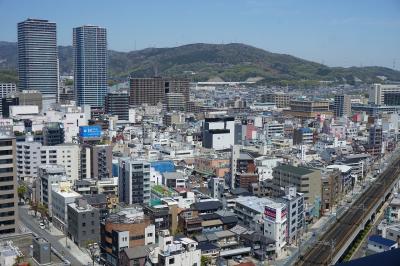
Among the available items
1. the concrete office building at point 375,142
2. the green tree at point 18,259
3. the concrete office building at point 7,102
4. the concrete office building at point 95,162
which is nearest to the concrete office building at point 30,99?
the concrete office building at point 7,102

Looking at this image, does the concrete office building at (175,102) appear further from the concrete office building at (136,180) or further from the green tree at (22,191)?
the concrete office building at (136,180)

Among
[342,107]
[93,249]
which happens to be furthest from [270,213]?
[342,107]

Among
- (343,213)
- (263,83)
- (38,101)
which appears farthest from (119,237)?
(263,83)

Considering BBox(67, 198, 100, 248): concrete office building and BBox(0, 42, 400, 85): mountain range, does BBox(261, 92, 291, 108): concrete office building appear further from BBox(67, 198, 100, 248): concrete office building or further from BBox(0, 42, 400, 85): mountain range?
BBox(67, 198, 100, 248): concrete office building

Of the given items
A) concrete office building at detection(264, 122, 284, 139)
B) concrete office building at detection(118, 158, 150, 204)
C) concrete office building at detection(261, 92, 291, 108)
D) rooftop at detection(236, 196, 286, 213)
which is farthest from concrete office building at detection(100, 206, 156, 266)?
concrete office building at detection(261, 92, 291, 108)

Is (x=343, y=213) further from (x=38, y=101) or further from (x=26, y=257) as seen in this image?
(x=38, y=101)

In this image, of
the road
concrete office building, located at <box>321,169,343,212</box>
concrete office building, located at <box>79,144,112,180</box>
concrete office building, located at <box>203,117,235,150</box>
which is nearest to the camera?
the road

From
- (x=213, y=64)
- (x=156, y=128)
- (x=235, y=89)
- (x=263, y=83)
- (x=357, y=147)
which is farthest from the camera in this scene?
(x=213, y=64)
